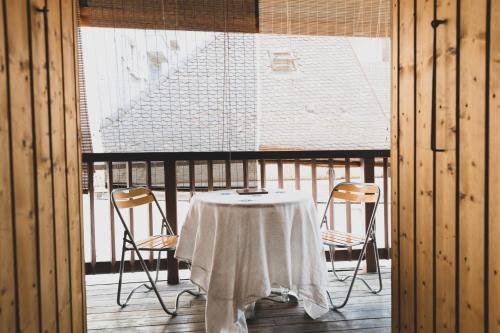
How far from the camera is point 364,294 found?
11.1 feet

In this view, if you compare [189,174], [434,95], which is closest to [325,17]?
[189,174]

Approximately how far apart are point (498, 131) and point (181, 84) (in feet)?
Result: 10.2

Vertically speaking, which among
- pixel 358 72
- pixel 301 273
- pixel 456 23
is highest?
pixel 358 72

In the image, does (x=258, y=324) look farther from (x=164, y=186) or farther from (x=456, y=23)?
(x=456, y=23)

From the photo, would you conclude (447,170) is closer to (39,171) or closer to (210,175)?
(39,171)

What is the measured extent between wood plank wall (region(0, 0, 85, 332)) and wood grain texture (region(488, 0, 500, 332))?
163cm

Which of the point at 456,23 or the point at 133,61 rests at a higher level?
the point at 133,61

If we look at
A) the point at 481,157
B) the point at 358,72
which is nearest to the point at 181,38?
the point at 358,72

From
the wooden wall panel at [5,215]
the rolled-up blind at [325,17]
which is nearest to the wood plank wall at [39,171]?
the wooden wall panel at [5,215]

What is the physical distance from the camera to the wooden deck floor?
278 centimetres

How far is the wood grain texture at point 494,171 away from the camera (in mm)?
1378

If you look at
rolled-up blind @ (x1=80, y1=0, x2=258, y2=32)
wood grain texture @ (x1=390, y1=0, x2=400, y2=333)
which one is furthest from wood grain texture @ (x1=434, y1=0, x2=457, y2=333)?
rolled-up blind @ (x1=80, y1=0, x2=258, y2=32)

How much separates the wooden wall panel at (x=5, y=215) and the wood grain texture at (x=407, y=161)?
5.58 ft

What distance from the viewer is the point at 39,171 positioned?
65.7 inches
